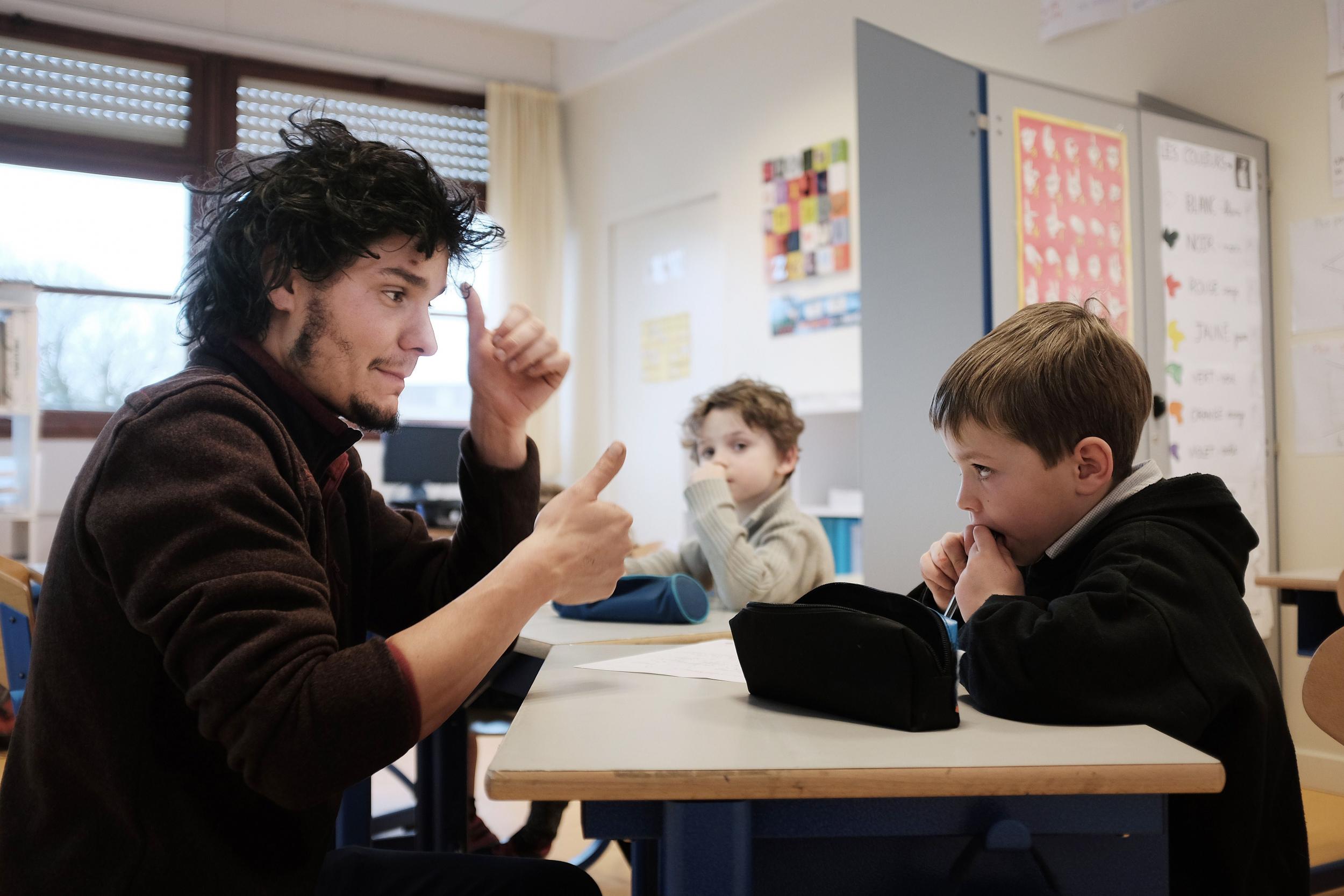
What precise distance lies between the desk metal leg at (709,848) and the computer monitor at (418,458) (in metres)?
4.95

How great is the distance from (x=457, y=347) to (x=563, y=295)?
71 centimetres

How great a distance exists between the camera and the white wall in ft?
11.0

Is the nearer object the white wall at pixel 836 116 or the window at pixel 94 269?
the white wall at pixel 836 116

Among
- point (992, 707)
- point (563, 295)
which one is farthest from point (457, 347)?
point (992, 707)

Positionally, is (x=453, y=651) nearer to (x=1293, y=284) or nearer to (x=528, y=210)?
(x=1293, y=284)

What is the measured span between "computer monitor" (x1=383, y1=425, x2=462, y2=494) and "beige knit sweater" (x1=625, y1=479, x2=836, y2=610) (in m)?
3.50

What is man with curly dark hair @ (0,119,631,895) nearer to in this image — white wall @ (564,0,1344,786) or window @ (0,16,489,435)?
white wall @ (564,0,1344,786)

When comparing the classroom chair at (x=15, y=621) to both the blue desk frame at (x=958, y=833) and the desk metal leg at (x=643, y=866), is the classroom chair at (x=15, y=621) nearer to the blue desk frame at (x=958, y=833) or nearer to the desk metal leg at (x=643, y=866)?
the desk metal leg at (x=643, y=866)

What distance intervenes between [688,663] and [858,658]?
38 cm

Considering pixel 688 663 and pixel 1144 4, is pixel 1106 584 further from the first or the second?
pixel 1144 4

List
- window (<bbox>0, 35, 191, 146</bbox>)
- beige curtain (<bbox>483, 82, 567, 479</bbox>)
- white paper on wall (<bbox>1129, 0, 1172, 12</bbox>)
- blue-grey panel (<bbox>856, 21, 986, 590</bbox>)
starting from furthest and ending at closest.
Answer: beige curtain (<bbox>483, 82, 567, 479</bbox>)
window (<bbox>0, 35, 191, 146</bbox>)
white paper on wall (<bbox>1129, 0, 1172, 12</bbox>)
blue-grey panel (<bbox>856, 21, 986, 590</bbox>)

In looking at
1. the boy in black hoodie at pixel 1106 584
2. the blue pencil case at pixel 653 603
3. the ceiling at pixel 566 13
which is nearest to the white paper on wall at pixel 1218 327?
the blue pencil case at pixel 653 603

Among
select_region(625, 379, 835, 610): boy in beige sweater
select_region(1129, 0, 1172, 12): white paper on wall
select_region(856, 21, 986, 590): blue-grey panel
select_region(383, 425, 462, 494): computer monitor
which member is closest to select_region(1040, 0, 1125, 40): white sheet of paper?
select_region(1129, 0, 1172, 12): white paper on wall

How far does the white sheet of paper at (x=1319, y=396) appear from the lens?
3289 millimetres
